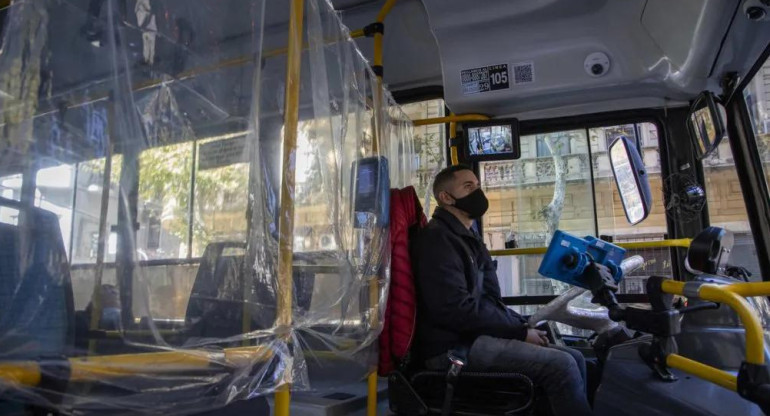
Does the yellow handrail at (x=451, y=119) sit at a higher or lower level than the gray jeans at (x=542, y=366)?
higher

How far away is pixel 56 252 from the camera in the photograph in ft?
3.50

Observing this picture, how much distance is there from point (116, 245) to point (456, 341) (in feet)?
4.88

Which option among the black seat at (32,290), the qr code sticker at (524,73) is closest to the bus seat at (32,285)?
the black seat at (32,290)

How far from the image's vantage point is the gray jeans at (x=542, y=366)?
195 cm

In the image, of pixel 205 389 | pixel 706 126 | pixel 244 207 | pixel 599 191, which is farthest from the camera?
pixel 599 191

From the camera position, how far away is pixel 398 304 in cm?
221

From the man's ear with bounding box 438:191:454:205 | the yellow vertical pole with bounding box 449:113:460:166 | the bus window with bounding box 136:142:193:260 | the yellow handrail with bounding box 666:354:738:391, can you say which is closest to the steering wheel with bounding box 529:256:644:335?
the man's ear with bounding box 438:191:454:205

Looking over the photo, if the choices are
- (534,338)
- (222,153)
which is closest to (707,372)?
(534,338)

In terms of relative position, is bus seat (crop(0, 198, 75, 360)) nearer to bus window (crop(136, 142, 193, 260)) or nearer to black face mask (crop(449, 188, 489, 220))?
bus window (crop(136, 142, 193, 260))

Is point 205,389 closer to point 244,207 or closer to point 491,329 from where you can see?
point 244,207

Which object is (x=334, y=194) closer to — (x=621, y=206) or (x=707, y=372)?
(x=707, y=372)

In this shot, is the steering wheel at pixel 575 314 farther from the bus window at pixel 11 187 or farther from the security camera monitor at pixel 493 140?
the bus window at pixel 11 187

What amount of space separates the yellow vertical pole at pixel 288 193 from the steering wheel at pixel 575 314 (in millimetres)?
1368

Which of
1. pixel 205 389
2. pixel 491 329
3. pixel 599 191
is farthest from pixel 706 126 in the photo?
pixel 205 389
